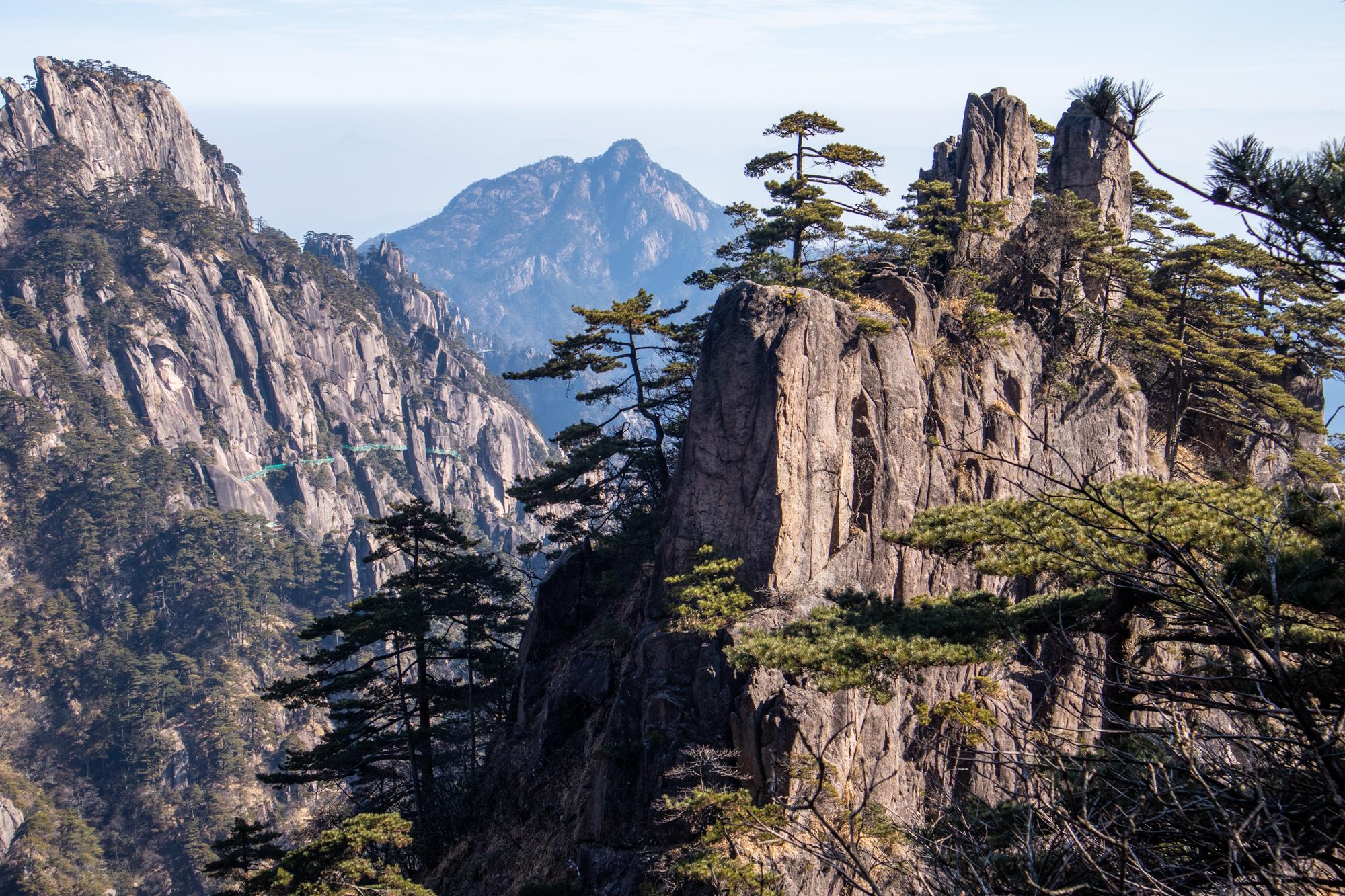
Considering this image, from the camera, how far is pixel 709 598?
14.8m

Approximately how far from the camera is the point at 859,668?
11.3 m

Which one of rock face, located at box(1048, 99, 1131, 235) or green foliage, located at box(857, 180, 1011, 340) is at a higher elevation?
rock face, located at box(1048, 99, 1131, 235)

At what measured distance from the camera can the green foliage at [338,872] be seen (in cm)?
1266

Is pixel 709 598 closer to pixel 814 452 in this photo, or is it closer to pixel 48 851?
pixel 814 452

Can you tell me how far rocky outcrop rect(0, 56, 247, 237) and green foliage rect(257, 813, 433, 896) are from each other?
371ft

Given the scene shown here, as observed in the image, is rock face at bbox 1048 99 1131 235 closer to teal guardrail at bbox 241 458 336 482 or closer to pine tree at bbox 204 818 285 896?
pine tree at bbox 204 818 285 896

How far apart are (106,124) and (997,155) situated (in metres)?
120

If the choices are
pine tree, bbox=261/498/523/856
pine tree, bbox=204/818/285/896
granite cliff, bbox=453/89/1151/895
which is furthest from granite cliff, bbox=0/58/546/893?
granite cliff, bbox=453/89/1151/895

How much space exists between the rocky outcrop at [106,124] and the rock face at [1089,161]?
112m

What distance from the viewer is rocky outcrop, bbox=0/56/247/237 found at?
104m

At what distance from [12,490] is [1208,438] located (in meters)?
94.4

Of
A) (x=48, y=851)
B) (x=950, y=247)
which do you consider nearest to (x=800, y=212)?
(x=950, y=247)

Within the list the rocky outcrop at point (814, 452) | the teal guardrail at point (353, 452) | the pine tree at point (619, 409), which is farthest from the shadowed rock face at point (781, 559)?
the teal guardrail at point (353, 452)

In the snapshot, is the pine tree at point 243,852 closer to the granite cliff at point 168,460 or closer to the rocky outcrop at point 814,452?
the rocky outcrop at point 814,452
